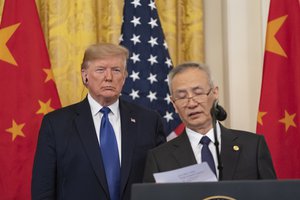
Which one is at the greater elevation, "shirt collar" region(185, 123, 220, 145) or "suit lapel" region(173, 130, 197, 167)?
"shirt collar" region(185, 123, 220, 145)

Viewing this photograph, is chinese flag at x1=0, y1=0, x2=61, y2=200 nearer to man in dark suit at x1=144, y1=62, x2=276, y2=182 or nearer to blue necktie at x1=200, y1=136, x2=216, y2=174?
man in dark suit at x1=144, y1=62, x2=276, y2=182

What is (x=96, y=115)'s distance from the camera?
2.53 m

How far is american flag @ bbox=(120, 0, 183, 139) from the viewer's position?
10.9 feet

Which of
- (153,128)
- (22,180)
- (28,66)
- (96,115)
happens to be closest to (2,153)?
(22,180)

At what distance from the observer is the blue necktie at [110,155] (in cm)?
238

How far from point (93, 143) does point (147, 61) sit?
1087 millimetres

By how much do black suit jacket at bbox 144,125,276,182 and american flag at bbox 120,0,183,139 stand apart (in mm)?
1084

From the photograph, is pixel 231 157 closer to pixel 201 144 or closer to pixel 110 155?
pixel 201 144

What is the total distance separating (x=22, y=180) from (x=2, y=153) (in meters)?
0.20

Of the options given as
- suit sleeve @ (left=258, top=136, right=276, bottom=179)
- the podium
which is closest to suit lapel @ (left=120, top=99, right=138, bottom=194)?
suit sleeve @ (left=258, top=136, right=276, bottom=179)

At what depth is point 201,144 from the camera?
221 cm

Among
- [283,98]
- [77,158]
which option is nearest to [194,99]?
[77,158]

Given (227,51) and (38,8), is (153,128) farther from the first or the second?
(38,8)

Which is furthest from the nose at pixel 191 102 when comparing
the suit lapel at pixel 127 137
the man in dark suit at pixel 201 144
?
the suit lapel at pixel 127 137
